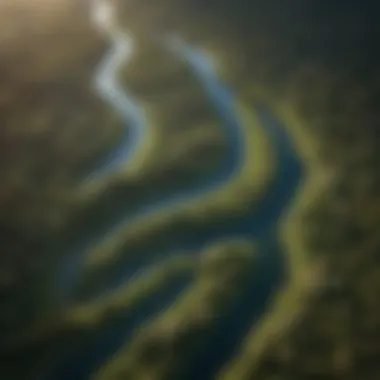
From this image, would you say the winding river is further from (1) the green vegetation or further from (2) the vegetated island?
(2) the vegetated island

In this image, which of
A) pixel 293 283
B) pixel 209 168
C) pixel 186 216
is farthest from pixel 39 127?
pixel 293 283

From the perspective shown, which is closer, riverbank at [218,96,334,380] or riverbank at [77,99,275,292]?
riverbank at [218,96,334,380]

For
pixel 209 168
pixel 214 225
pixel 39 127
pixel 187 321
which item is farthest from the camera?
pixel 39 127

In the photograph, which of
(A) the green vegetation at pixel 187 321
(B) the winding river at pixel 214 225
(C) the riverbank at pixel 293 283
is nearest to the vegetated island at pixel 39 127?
(B) the winding river at pixel 214 225

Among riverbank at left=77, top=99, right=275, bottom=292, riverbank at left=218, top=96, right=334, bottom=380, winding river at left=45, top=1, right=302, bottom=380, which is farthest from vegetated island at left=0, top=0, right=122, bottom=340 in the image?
riverbank at left=218, top=96, right=334, bottom=380

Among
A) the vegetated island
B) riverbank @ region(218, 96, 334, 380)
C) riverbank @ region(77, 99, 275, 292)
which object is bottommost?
riverbank @ region(218, 96, 334, 380)

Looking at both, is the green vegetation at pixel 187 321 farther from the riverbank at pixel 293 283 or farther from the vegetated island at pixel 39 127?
the vegetated island at pixel 39 127

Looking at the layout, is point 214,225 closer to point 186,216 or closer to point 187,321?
point 186,216

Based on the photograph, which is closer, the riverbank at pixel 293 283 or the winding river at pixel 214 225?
the riverbank at pixel 293 283

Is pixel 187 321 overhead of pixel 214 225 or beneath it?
beneath
